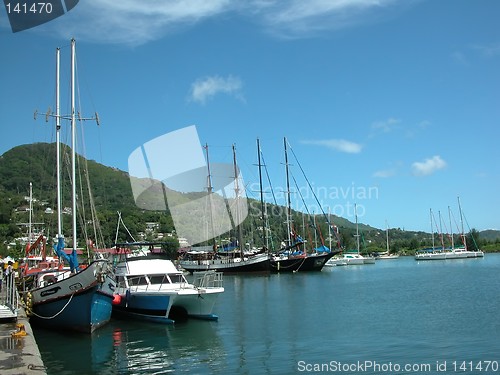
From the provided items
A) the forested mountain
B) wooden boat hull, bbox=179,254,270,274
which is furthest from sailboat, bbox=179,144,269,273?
the forested mountain

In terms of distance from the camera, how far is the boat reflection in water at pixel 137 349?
59.0 feet

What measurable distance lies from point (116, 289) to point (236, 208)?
4632cm

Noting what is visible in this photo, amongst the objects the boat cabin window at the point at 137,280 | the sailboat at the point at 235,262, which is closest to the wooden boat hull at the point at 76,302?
the boat cabin window at the point at 137,280

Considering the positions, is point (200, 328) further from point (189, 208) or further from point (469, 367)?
point (189, 208)

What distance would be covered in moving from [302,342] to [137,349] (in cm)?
664

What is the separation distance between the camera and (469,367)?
55.4 ft

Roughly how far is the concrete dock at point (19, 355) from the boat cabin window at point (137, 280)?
960cm

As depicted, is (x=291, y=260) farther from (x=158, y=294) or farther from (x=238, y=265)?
A: (x=158, y=294)

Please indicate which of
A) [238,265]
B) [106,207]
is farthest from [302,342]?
[106,207]

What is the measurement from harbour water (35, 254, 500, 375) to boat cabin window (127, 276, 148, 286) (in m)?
2.13

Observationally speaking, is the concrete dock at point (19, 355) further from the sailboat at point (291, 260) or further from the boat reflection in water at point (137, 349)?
the sailboat at point (291, 260)

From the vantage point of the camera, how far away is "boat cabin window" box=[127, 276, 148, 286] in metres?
28.4

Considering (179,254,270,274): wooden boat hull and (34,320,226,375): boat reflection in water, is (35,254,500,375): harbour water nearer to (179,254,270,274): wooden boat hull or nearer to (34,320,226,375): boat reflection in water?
(34,320,226,375): boat reflection in water

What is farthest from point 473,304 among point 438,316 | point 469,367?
point 469,367
